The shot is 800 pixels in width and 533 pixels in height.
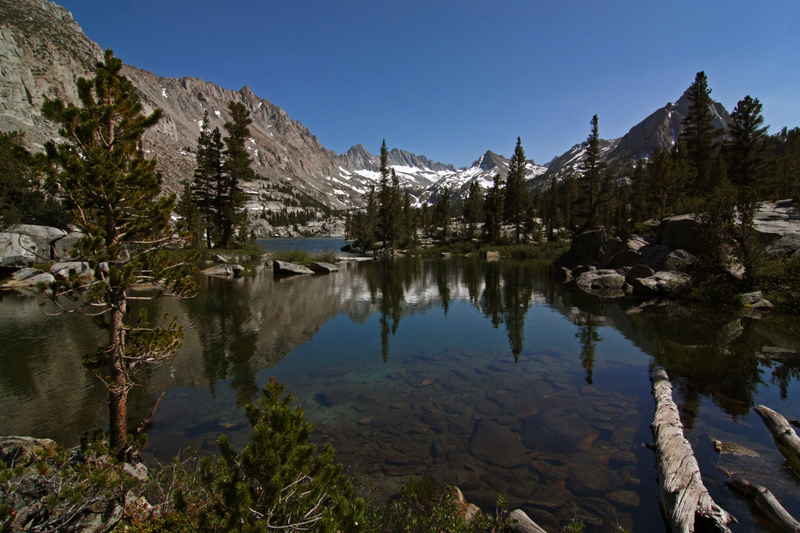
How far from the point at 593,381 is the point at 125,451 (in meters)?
11.0

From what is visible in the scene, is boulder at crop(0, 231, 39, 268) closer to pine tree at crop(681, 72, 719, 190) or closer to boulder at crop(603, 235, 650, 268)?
boulder at crop(603, 235, 650, 268)

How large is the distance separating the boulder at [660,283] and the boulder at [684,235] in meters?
1.94

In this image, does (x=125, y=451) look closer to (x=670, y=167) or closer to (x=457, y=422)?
(x=457, y=422)

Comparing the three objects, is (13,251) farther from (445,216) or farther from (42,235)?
(445,216)

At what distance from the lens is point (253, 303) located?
2073 centimetres

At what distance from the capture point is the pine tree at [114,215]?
205 inches

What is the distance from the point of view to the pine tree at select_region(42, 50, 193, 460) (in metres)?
5.22

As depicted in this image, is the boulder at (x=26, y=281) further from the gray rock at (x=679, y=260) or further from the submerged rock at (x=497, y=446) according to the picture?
the gray rock at (x=679, y=260)

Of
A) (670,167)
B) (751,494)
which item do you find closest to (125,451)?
(751,494)

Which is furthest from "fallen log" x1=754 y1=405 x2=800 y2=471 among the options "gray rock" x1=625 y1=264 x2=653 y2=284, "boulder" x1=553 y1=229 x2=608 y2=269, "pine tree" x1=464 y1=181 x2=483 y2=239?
"pine tree" x1=464 y1=181 x2=483 y2=239

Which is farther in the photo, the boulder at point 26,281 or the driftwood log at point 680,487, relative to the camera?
the boulder at point 26,281

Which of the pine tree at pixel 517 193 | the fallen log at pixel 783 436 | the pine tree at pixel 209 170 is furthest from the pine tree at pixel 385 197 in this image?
the fallen log at pixel 783 436

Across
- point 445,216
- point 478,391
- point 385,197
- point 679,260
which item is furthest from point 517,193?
point 478,391

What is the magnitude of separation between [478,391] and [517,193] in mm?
66562
